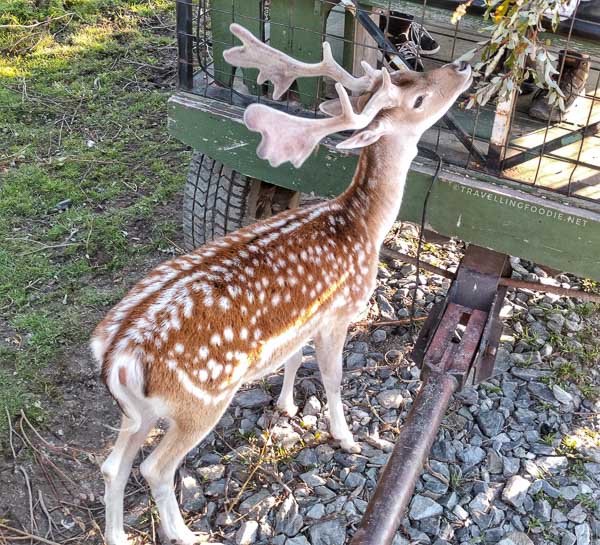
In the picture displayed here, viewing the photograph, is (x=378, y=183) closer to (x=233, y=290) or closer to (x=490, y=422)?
(x=233, y=290)

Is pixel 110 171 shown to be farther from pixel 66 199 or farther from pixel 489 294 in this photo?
pixel 489 294

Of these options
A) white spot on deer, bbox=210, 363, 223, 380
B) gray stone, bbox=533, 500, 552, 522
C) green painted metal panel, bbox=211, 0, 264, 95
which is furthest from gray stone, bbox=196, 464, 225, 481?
green painted metal panel, bbox=211, 0, 264, 95

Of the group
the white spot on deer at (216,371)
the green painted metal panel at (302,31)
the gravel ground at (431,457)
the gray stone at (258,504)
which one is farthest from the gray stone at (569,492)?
the green painted metal panel at (302,31)

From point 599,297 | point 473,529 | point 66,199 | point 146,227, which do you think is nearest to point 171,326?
point 473,529

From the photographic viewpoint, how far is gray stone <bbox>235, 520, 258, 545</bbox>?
315cm

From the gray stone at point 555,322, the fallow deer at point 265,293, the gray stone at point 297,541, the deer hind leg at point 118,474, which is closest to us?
the fallow deer at point 265,293

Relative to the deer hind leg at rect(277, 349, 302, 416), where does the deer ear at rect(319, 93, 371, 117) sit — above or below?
above

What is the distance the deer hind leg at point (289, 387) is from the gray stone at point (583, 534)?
126 centimetres

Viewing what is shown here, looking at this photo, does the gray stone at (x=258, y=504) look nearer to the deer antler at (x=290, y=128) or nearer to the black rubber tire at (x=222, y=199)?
the deer antler at (x=290, y=128)

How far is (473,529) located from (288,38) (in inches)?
87.9

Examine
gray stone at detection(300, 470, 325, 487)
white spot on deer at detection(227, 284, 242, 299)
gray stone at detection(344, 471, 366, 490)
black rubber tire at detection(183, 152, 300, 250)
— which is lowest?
gray stone at detection(300, 470, 325, 487)

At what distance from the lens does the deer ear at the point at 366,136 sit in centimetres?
290

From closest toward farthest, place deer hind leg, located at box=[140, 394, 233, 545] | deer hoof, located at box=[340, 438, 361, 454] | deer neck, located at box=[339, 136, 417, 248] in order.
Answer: deer hind leg, located at box=[140, 394, 233, 545] < deer neck, located at box=[339, 136, 417, 248] < deer hoof, located at box=[340, 438, 361, 454]

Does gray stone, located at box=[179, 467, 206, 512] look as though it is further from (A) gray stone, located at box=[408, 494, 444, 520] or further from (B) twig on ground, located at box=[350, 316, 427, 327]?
(B) twig on ground, located at box=[350, 316, 427, 327]
